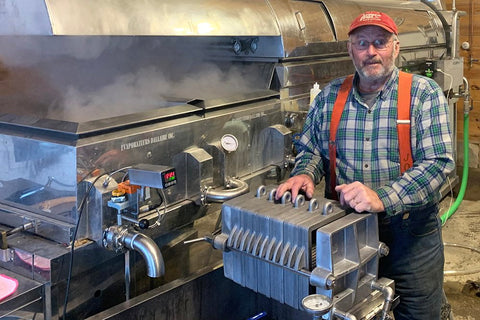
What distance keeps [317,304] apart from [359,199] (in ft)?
1.27

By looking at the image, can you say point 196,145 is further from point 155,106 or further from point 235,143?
point 155,106

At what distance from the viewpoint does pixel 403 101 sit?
194 cm

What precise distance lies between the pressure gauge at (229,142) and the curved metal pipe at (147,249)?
567 millimetres

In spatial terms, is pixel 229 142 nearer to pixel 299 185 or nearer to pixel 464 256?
pixel 299 185

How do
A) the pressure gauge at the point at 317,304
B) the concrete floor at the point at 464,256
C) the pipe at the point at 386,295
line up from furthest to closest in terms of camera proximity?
1. the concrete floor at the point at 464,256
2. the pipe at the point at 386,295
3. the pressure gauge at the point at 317,304

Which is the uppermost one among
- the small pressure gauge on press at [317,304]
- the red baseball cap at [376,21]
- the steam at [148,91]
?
the red baseball cap at [376,21]

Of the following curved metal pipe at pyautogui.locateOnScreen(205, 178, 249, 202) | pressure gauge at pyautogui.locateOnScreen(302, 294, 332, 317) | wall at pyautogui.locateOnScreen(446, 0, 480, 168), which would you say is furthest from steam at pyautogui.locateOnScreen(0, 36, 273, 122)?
wall at pyautogui.locateOnScreen(446, 0, 480, 168)

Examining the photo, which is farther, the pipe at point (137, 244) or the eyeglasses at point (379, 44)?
the eyeglasses at point (379, 44)

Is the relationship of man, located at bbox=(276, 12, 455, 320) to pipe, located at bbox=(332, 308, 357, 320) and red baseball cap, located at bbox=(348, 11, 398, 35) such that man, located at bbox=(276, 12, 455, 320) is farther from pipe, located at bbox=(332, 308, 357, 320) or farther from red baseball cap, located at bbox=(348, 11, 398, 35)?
pipe, located at bbox=(332, 308, 357, 320)

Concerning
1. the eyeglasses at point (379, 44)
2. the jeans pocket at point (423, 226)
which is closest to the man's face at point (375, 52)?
the eyeglasses at point (379, 44)

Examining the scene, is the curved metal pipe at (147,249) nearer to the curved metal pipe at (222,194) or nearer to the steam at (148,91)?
the curved metal pipe at (222,194)

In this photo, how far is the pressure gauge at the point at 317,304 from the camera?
1.33 m

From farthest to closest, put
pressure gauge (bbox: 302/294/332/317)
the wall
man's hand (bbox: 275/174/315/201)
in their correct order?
the wall
man's hand (bbox: 275/174/315/201)
pressure gauge (bbox: 302/294/332/317)

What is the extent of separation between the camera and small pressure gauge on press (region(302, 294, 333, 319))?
1.33 metres
